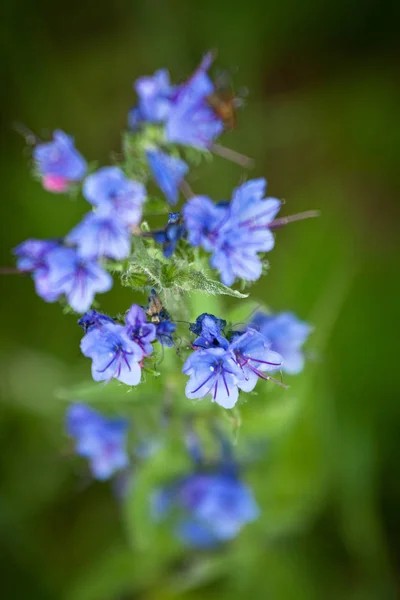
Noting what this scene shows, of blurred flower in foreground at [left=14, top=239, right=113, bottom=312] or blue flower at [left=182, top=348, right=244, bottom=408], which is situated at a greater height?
blurred flower in foreground at [left=14, top=239, right=113, bottom=312]

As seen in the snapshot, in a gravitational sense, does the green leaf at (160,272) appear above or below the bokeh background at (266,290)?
below

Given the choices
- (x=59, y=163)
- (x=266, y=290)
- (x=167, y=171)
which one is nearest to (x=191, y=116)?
(x=167, y=171)

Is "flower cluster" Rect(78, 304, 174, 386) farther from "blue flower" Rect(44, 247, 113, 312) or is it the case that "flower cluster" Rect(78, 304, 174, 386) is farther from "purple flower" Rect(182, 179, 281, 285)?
"purple flower" Rect(182, 179, 281, 285)

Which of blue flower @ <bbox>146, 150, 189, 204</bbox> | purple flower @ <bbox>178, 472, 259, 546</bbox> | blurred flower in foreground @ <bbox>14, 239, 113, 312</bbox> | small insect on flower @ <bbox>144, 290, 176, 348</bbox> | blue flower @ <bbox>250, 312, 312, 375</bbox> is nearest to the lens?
blurred flower in foreground @ <bbox>14, 239, 113, 312</bbox>

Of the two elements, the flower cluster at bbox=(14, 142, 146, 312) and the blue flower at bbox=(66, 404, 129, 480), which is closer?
the flower cluster at bbox=(14, 142, 146, 312)

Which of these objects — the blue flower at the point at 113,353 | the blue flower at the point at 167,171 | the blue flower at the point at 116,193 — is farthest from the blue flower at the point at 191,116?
the blue flower at the point at 113,353

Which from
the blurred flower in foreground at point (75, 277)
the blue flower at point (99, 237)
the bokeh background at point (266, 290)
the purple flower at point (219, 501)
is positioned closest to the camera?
the blue flower at point (99, 237)

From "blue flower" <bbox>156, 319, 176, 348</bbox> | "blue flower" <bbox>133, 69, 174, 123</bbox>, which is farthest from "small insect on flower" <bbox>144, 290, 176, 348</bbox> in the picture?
"blue flower" <bbox>133, 69, 174, 123</bbox>

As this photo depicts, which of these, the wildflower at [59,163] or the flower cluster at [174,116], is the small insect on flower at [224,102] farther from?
the wildflower at [59,163]

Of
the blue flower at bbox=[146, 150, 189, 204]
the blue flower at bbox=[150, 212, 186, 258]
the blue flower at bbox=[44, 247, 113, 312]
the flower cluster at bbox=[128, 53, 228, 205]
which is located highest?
the flower cluster at bbox=[128, 53, 228, 205]
